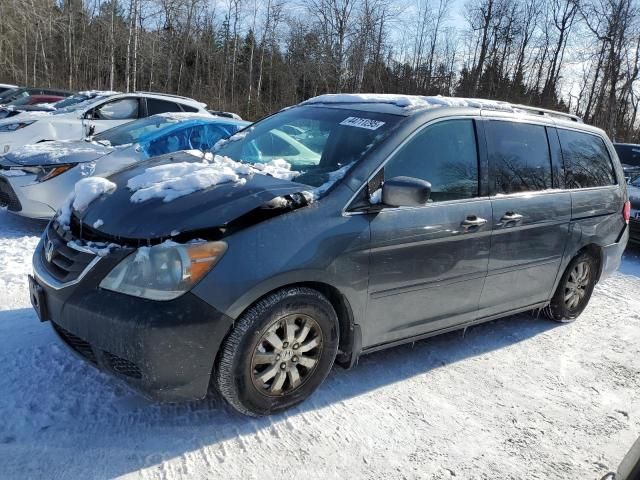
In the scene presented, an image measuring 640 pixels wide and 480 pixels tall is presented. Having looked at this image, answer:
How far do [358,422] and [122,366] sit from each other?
1.31 meters

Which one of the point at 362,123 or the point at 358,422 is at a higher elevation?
the point at 362,123

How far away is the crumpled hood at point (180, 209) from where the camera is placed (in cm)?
266

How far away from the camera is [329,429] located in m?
2.92

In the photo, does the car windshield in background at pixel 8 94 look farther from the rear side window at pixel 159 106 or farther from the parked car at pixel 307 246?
the parked car at pixel 307 246

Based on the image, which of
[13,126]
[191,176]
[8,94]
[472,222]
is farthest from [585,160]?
[8,94]

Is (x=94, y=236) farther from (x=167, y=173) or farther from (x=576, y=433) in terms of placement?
(x=576, y=433)

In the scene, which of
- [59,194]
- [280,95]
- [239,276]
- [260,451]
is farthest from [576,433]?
[280,95]

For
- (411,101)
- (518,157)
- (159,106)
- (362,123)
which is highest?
(411,101)

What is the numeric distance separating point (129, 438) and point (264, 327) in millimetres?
867

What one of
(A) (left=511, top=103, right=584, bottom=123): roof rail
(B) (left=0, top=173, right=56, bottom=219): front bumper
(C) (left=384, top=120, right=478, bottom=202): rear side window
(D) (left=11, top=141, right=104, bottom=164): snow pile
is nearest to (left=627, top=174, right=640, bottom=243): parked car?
(A) (left=511, top=103, right=584, bottom=123): roof rail

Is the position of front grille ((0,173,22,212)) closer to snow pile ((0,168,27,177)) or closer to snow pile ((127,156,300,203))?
snow pile ((0,168,27,177))

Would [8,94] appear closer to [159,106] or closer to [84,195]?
[159,106]

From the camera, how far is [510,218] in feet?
12.4

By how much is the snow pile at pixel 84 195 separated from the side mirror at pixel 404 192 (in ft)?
5.36
